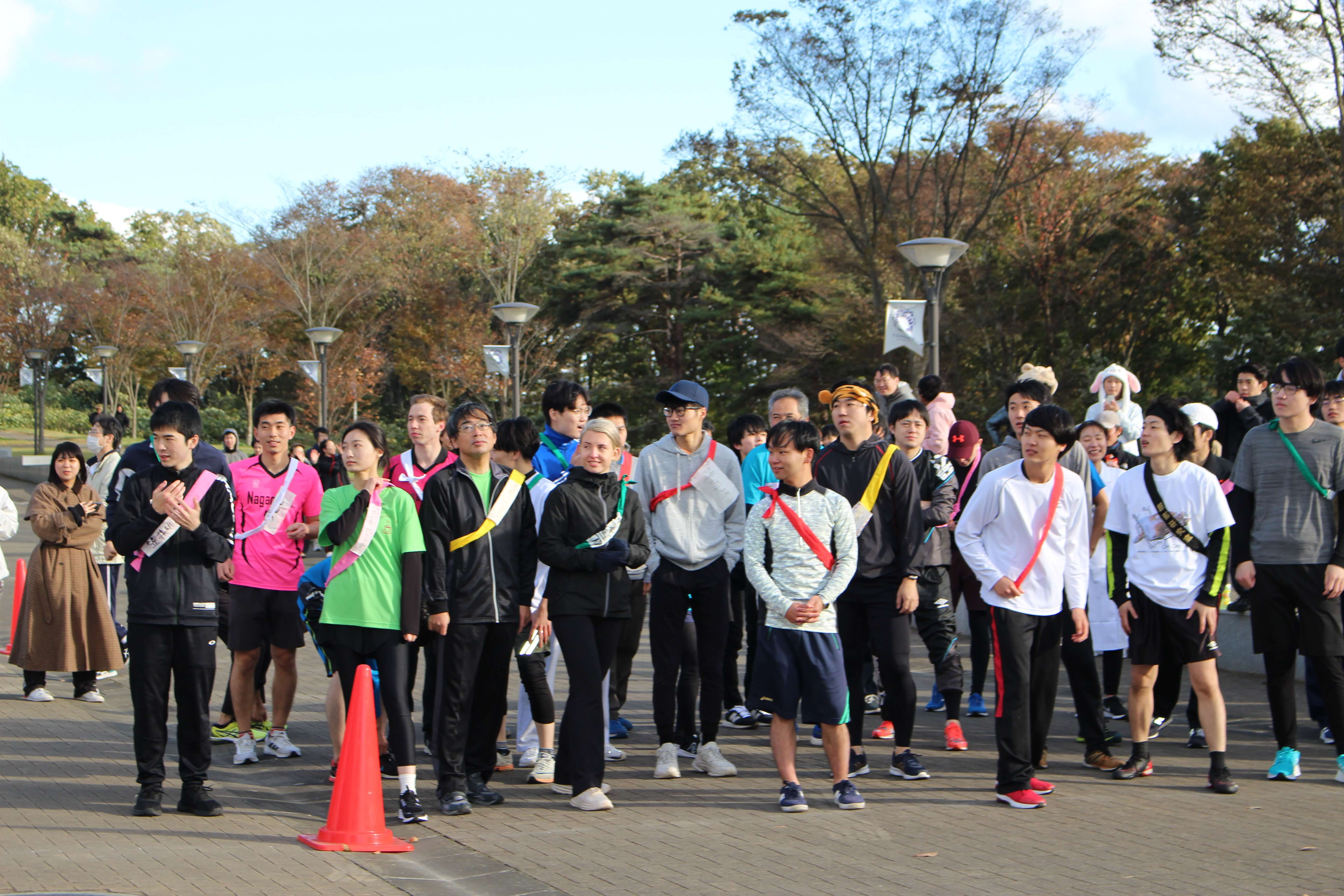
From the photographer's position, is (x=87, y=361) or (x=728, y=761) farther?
(x=87, y=361)

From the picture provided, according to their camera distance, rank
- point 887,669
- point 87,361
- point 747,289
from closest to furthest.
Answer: point 887,669 < point 747,289 < point 87,361

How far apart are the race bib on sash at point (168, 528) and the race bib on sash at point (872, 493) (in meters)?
3.19

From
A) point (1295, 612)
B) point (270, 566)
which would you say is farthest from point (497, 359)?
point (1295, 612)

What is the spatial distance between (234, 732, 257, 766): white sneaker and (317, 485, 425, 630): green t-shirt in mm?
1495

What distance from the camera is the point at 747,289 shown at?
128ft

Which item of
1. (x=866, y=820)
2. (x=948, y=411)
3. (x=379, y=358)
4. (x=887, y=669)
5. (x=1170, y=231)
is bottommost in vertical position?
(x=866, y=820)

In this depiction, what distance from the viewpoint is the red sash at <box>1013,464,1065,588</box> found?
579cm

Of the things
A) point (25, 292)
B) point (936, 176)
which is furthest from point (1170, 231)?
point (25, 292)

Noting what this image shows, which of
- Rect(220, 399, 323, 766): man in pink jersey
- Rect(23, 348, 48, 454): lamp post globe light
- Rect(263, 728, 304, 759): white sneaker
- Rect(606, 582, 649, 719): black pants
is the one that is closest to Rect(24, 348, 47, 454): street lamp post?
Rect(23, 348, 48, 454): lamp post globe light

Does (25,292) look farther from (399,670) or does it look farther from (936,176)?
(399,670)

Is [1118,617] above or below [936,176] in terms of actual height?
below

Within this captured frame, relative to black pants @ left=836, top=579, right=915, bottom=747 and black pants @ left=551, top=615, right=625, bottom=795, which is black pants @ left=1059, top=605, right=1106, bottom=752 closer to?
black pants @ left=836, top=579, right=915, bottom=747

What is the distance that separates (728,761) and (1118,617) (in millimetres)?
2667

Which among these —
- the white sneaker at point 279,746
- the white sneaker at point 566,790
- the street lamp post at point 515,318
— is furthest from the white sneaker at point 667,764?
the street lamp post at point 515,318
